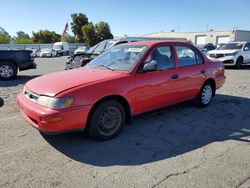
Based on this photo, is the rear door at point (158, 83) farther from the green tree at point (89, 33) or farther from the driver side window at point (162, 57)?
the green tree at point (89, 33)

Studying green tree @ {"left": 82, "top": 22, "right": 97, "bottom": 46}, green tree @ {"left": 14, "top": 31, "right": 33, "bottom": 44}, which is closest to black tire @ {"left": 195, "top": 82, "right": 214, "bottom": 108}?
green tree @ {"left": 82, "top": 22, "right": 97, "bottom": 46}

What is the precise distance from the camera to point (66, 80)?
4.29m

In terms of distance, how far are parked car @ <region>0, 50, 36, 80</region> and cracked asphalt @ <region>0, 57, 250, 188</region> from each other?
6040mm

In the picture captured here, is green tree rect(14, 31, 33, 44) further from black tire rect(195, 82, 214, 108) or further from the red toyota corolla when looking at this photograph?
the red toyota corolla

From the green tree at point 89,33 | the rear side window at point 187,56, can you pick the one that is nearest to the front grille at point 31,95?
the rear side window at point 187,56

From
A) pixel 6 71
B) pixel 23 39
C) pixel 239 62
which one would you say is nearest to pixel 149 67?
pixel 6 71

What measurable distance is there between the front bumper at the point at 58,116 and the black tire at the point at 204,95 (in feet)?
10.2

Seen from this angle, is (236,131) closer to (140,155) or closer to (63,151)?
(140,155)

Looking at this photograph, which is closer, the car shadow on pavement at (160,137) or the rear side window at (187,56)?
the car shadow on pavement at (160,137)

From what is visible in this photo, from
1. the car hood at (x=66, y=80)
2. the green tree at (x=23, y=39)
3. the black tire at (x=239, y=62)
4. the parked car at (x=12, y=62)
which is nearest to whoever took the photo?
the car hood at (x=66, y=80)

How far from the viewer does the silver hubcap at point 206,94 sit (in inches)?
244

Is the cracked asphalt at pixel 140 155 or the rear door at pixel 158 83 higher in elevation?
the rear door at pixel 158 83

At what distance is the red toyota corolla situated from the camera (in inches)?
150

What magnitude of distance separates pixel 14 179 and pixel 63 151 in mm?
885
